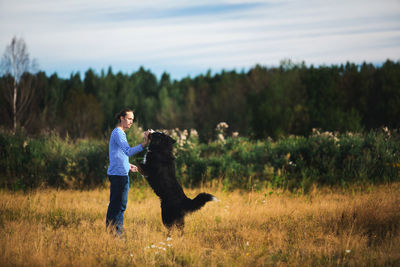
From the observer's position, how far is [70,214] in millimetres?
6887

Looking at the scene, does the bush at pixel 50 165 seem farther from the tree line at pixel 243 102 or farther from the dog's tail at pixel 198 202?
the tree line at pixel 243 102

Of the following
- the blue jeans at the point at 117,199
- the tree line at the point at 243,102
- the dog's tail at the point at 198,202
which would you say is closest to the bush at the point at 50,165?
the blue jeans at the point at 117,199

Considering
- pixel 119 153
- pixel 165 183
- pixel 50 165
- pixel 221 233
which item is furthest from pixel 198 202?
pixel 50 165

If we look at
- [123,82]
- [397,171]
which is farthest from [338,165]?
[123,82]

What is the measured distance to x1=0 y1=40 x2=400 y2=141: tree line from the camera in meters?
28.8

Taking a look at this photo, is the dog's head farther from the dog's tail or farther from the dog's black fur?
the dog's tail

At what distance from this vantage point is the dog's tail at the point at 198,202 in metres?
4.99

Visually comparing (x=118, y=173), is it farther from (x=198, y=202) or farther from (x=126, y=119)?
(x=198, y=202)

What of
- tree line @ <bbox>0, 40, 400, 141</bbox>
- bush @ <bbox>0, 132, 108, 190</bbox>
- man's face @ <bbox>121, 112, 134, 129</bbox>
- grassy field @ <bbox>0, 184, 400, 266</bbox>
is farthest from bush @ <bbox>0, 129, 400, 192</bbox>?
tree line @ <bbox>0, 40, 400, 141</bbox>

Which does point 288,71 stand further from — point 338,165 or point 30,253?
point 30,253

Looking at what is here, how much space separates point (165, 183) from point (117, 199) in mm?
800

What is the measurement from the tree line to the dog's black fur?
553 inches

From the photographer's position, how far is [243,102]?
133 ft

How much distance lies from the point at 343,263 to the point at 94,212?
5.09 meters
